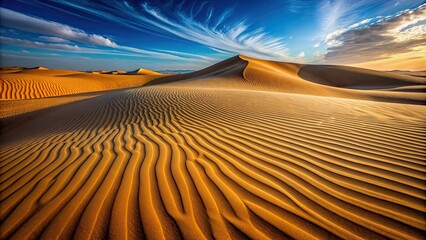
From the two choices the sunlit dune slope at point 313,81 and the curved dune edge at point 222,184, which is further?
the sunlit dune slope at point 313,81

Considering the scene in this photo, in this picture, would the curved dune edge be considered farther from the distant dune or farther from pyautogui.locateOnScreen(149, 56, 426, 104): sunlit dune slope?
pyautogui.locateOnScreen(149, 56, 426, 104): sunlit dune slope

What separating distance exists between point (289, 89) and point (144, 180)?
58.2ft

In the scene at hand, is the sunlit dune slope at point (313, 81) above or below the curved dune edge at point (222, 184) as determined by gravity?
below

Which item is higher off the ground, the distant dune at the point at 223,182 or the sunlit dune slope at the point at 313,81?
the distant dune at the point at 223,182

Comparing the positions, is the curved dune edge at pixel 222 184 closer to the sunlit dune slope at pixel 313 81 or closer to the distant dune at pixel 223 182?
the distant dune at pixel 223 182

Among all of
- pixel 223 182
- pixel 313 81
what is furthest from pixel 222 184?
pixel 313 81

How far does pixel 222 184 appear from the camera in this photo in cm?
207

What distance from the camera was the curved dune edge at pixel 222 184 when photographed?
5.08ft

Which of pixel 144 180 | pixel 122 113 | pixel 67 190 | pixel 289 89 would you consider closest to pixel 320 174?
pixel 144 180

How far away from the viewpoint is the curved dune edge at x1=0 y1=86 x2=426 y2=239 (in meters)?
1.55

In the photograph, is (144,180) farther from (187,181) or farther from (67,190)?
(67,190)

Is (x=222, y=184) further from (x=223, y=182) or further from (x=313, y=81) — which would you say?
(x=313, y=81)

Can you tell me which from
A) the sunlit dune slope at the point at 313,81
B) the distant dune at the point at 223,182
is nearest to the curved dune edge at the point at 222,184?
the distant dune at the point at 223,182

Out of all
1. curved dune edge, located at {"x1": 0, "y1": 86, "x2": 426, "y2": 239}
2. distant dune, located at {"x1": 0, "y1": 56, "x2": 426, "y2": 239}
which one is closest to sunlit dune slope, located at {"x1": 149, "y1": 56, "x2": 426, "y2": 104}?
distant dune, located at {"x1": 0, "y1": 56, "x2": 426, "y2": 239}
